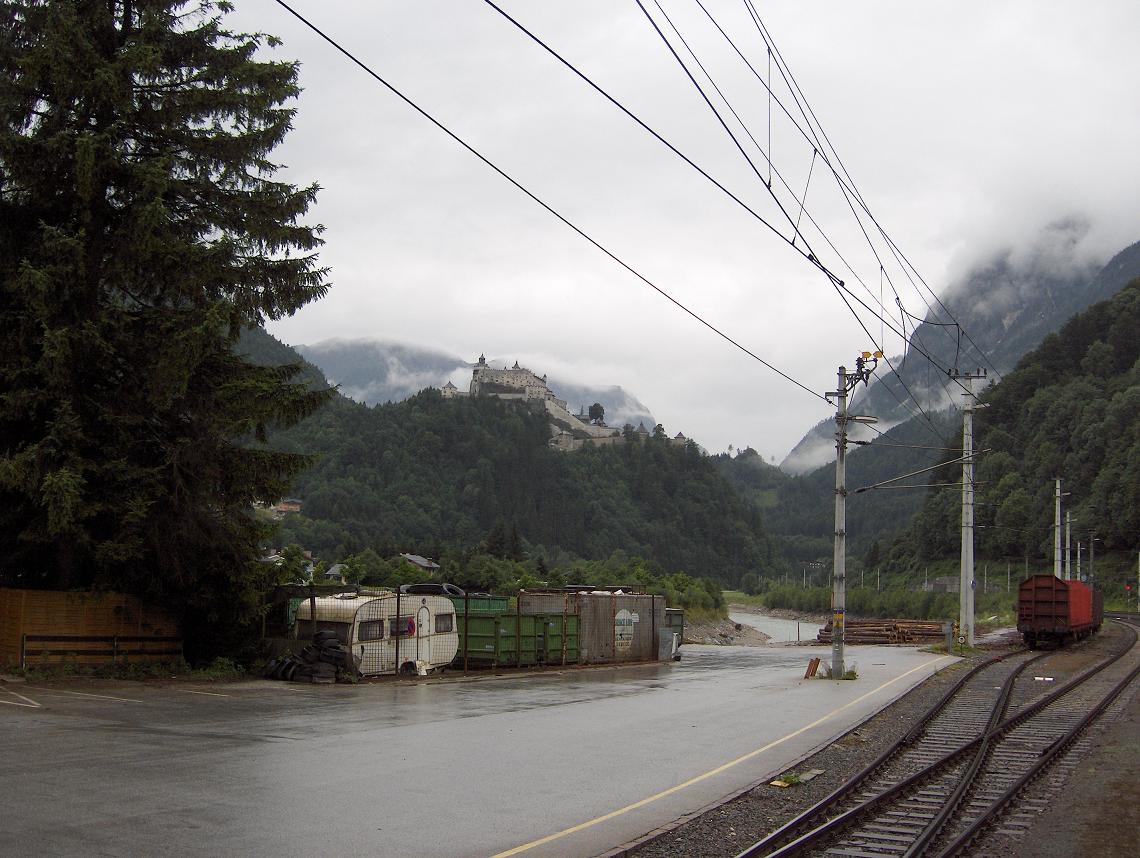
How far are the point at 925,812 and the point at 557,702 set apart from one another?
11353 mm

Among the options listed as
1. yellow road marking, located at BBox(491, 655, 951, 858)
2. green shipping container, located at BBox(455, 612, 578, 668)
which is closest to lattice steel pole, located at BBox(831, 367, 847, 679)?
yellow road marking, located at BBox(491, 655, 951, 858)

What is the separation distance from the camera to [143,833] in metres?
9.42

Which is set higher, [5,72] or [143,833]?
[5,72]

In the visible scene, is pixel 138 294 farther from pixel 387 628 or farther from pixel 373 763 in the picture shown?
pixel 373 763

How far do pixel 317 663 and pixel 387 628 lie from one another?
2484 millimetres

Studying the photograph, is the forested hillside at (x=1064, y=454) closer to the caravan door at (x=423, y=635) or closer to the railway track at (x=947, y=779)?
the railway track at (x=947, y=779)

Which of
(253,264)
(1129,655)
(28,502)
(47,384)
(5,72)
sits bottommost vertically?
(1129,655)

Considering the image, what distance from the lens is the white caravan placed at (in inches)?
988

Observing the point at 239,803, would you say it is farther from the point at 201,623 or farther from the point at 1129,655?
the point at 1129,655

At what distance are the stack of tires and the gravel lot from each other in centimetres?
1150

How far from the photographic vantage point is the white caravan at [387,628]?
988 inches

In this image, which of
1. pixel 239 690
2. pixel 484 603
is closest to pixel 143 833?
pixel 239 690

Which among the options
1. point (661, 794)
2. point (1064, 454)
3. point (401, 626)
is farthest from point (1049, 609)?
point (1064, 454)

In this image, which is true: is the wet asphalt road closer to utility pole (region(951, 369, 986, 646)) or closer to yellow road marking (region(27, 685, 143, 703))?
yellow road marking (region(27, 685, 143, 703))
